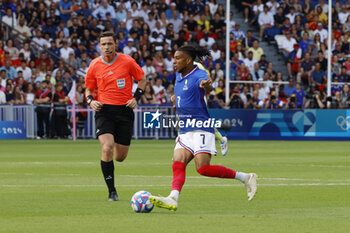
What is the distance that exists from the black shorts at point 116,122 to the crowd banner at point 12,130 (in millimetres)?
19861

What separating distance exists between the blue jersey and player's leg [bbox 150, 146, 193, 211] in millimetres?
284

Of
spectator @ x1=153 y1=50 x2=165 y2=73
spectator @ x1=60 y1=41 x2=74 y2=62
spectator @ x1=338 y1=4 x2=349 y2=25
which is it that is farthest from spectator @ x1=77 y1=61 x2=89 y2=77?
spectator @ x1=338 y1=4 x2=349 y2=25

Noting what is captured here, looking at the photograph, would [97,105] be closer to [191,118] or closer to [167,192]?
[167,192]

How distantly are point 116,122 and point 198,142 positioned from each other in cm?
208

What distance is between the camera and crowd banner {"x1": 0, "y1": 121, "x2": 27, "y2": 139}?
31.5 meters

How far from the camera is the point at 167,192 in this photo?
12.7m

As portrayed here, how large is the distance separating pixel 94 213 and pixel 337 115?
22115mm

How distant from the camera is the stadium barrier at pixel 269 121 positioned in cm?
3109

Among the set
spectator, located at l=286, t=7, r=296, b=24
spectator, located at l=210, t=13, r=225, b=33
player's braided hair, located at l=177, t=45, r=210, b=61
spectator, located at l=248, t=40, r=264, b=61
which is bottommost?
player's braided hair, located at l=177, t=45, r=210, b=61

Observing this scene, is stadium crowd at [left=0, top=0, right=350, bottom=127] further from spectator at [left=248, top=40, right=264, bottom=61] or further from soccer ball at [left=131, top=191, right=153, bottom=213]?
soccer ball at [left=131, top=191, right=153, bottom=213]

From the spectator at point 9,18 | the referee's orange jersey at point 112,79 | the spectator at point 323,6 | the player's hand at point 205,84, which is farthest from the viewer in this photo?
the spectator at point 323,6

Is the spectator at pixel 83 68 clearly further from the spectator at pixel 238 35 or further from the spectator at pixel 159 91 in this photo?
the spectator at pixel 238 35

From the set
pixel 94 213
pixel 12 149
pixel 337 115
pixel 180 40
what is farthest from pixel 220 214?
pixel 180 40

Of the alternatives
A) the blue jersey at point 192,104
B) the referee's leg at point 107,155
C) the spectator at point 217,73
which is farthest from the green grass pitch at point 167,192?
the spectator at point 217,73
